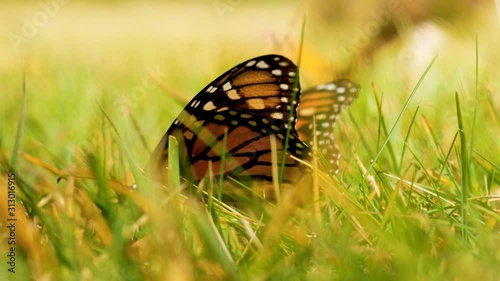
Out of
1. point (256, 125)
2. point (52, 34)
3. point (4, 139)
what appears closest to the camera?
point (256, 125)

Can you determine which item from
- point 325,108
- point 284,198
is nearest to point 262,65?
point 325,108

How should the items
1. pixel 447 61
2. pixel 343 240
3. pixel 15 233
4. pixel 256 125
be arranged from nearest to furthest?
pixel 343 240 < pixel 15 233 < pixel 256 125 < pixel 447 61

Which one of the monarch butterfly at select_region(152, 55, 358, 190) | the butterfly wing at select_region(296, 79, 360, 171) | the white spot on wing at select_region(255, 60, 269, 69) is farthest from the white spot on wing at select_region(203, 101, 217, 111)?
the butterfly wing at select_region(296, 79, 360, 171)

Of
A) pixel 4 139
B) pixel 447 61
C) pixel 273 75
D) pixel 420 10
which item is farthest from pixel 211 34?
pixel 273 75

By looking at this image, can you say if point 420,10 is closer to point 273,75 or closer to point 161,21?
point 273,75

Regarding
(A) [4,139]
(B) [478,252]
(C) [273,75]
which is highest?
(C) [273,75]

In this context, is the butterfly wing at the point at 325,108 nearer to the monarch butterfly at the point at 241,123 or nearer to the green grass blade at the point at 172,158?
the monarch butterfly at the point at 241,123

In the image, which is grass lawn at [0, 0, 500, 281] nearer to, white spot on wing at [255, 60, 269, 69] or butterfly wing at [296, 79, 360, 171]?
butterfly wing at [296, 79, 360, 171]
